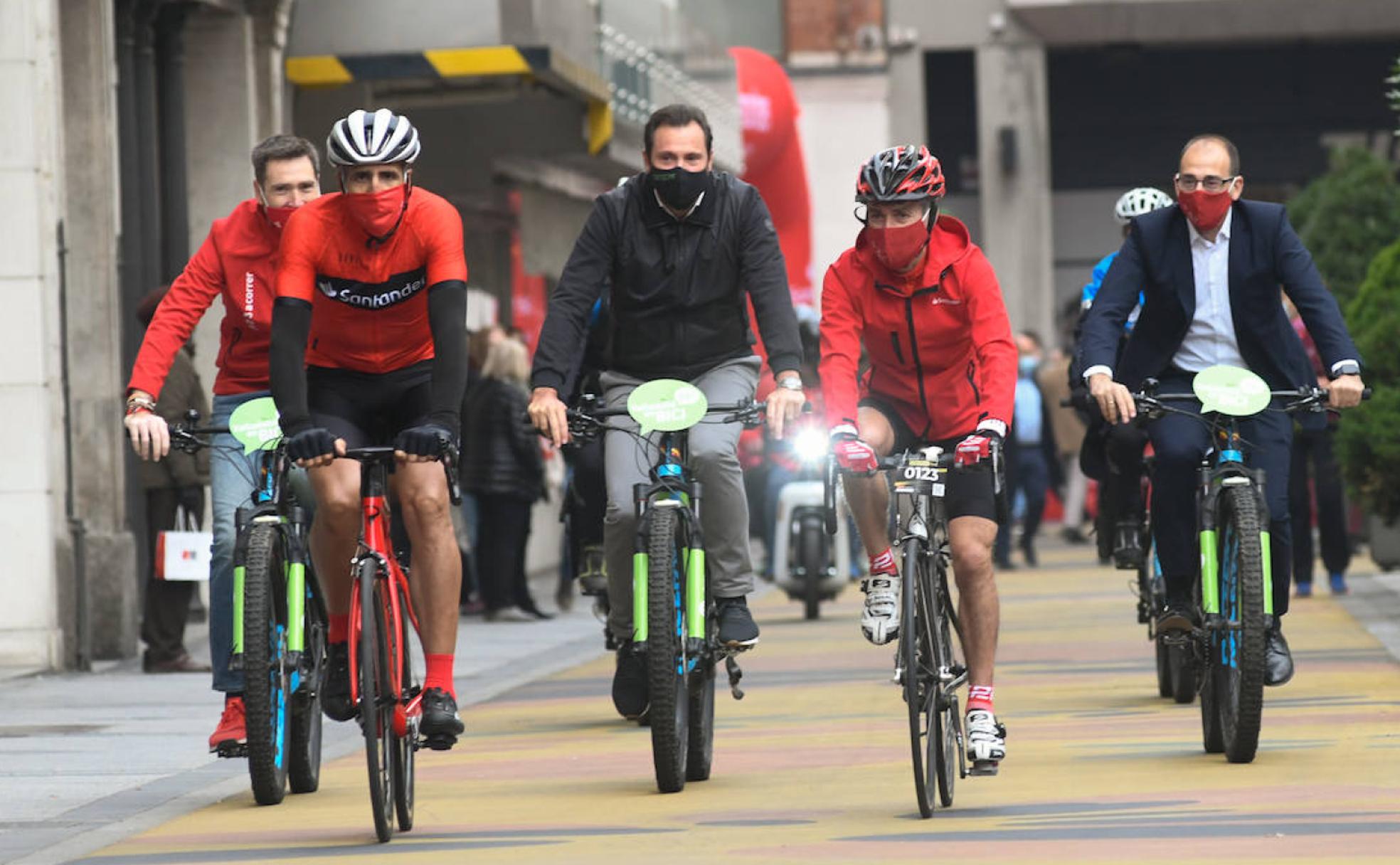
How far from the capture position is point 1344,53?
4203cm

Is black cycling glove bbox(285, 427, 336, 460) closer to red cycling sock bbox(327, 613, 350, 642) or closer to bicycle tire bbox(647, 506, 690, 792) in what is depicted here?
red cycling sock bbox(327, 613, 350, 642)

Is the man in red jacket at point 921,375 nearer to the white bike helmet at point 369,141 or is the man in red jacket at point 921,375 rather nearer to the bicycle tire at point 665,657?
the bicycle tire at point 665,657

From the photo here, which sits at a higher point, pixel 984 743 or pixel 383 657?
pixel 383 657

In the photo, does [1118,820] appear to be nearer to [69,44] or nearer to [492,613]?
[69,44]

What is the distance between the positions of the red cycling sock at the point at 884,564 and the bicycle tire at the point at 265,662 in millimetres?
1661

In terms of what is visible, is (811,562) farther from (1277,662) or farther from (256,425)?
(256,425)

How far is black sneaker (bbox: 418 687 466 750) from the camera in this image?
827 centimetres

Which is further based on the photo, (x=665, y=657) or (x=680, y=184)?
(x=680, y=184)

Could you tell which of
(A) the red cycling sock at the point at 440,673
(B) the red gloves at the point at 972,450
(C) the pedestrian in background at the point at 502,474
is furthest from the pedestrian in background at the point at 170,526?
(B) the red gloves at the point at 972,450

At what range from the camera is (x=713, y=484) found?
9.45 m

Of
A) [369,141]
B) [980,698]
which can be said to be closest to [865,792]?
[980,698]

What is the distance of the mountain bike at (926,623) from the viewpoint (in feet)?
26.4

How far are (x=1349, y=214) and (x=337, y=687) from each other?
17.5 metres

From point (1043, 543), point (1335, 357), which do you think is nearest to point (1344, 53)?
point (1043, 543)
